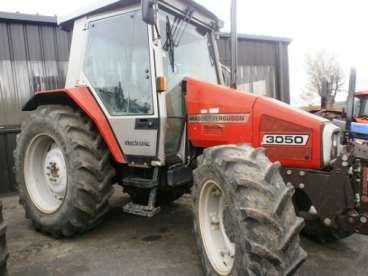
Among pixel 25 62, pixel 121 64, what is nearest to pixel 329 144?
pixel 121 64

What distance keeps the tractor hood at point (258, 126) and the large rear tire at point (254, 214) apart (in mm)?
384

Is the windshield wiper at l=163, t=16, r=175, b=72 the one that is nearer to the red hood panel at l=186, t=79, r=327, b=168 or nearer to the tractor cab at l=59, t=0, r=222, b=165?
the tractor cab at l=59, t=0, r=222, b=165

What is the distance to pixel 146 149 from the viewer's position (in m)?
3.54

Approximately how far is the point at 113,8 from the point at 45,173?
6.64ft

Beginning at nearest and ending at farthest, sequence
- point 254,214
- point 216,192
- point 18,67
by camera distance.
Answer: point 254,214, point 216,192, point 18,67

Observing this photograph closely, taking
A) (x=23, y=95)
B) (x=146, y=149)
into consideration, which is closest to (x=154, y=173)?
(x=146, y=149)

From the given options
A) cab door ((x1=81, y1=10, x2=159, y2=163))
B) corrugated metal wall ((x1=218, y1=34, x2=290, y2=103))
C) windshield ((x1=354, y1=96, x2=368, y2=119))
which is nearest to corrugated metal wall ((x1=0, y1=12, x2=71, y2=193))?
cab door ((x1=81, y1=10, x2=159, y2=163))

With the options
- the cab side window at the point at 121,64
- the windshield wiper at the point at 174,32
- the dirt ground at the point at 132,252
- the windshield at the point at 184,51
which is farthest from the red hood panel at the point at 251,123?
the dirt ground at the point at 132,252

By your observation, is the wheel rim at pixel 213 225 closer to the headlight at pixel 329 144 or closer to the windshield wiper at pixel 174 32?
the headlight at pixel 329 144

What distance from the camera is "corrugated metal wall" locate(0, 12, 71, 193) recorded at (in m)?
6.21

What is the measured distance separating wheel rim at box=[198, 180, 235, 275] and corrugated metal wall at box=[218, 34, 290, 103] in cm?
713

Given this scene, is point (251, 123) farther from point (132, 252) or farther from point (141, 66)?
point (132, 252)

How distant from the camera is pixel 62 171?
154 inches

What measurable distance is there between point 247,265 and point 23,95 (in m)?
5.68
